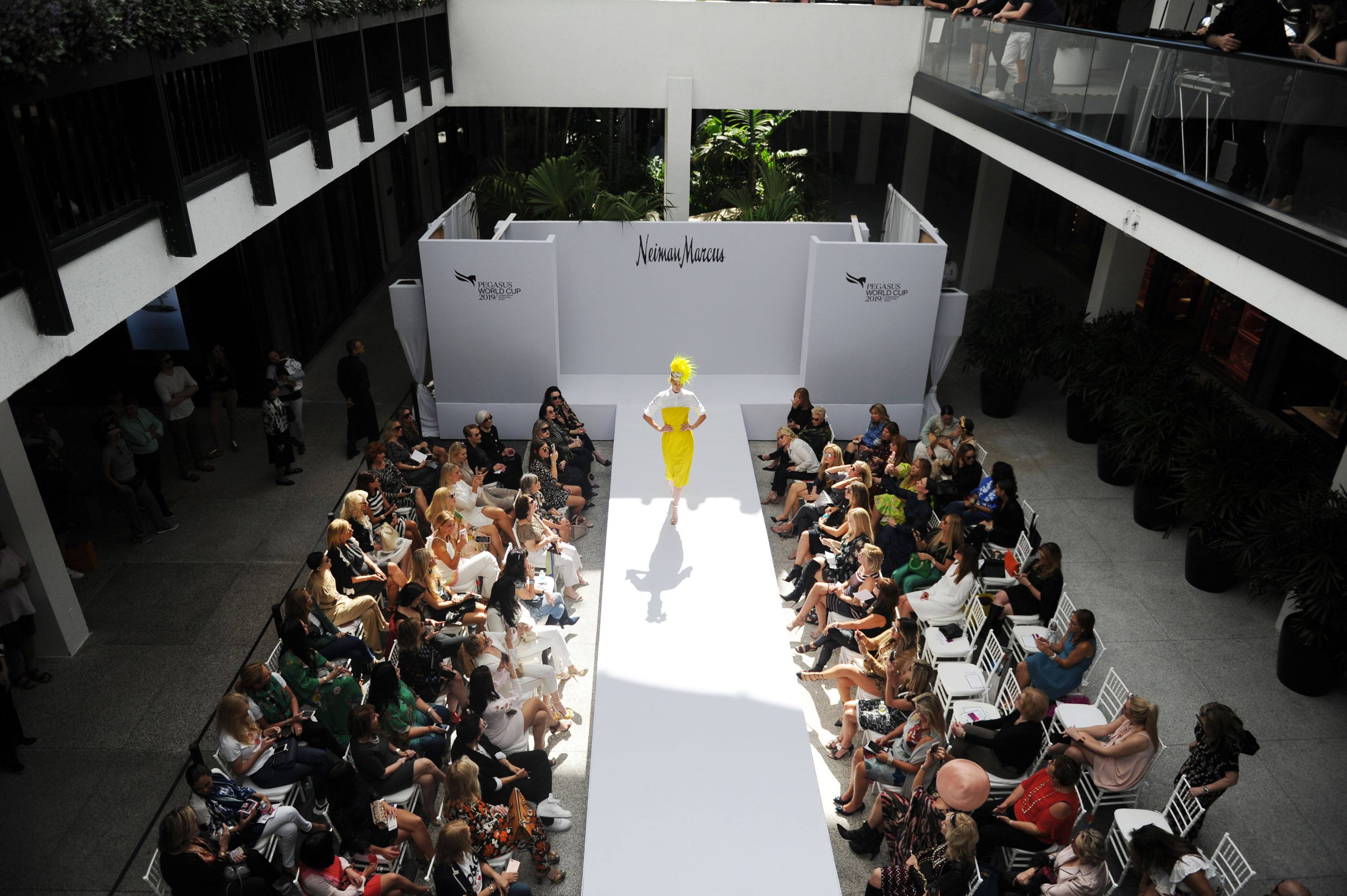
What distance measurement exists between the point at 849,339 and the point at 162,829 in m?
8.49

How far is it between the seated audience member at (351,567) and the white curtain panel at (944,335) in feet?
22.9

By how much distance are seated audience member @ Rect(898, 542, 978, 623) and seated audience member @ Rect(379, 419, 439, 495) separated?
4530 mm

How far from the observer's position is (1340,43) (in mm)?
5539

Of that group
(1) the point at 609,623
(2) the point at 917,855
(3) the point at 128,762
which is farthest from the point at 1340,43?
(3) the point at 128,762

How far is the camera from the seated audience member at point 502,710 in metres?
5.38

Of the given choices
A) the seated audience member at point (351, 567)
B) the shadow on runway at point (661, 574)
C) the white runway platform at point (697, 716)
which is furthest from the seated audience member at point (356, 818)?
the shadow on runway at point (661, 574)

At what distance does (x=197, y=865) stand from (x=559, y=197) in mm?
9048

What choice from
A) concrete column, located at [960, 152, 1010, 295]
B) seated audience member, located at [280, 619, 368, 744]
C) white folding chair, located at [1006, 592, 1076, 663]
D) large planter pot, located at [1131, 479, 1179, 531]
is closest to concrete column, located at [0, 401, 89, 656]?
seated audience member, located at [280, 619, 368, 744]

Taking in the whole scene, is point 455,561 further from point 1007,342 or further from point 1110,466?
point 1007,342

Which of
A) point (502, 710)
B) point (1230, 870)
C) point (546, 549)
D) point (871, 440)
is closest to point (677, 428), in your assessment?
point (546, 549)

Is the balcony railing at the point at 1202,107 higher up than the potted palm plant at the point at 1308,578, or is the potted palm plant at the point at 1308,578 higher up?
the balcony railing at the point at 1202,107

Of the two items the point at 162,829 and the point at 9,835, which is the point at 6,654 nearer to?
the point at 9,835

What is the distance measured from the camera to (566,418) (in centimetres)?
957

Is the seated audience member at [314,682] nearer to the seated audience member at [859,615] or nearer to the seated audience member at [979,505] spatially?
the seated audience member at [859,615]
